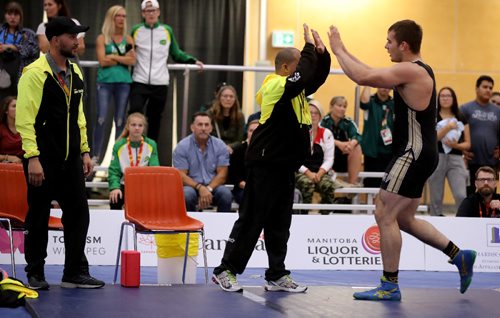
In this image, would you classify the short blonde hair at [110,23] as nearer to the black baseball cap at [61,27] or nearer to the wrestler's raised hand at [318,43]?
the black baseball cap at [61,27]

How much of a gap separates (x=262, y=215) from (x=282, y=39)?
21.6 ft

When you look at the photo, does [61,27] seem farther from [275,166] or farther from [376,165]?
[376,165]

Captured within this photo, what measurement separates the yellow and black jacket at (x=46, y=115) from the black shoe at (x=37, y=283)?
0.79 metres

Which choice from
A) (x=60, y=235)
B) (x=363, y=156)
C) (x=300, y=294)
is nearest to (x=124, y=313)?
(x=300, y=294)

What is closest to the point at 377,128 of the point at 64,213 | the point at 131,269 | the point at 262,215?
the point at 262,215

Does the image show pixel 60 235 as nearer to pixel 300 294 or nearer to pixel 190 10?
pixel 300 294

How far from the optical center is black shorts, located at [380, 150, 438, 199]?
6.25m

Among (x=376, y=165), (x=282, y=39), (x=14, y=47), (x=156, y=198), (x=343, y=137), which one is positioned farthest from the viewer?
(x=282, y=39)

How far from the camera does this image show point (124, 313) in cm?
557

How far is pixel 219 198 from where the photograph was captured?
9.66 metres

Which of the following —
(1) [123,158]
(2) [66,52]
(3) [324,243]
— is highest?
(2) [66,52]

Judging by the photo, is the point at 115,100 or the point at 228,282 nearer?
the point at 228,282

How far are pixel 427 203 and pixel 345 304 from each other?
6.17 meters

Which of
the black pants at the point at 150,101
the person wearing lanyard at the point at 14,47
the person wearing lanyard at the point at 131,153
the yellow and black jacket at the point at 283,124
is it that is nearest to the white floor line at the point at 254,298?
the yellow and black jacket at the point at 283,124
